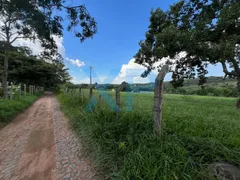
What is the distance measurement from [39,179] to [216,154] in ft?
8.46

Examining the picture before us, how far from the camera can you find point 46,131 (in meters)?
4.45

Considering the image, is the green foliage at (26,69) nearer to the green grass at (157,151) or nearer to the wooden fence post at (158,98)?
the green grass at (157,151)

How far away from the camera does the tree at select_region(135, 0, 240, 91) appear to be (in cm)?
571

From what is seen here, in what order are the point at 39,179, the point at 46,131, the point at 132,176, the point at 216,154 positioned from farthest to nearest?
the point at 46,131 → the point at 39,179 → the point at 216,154 → the point at 132,176

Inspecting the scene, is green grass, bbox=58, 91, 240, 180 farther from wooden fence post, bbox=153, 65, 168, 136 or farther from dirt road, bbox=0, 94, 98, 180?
dirt road, bbox=0, 94, 98, 180

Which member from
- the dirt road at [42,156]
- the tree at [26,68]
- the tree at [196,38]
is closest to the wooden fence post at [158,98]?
the dirt road at [42,156]

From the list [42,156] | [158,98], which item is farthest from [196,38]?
[42,156]

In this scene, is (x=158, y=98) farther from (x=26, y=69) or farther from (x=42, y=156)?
(x=26, y=69)

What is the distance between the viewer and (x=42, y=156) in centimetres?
281

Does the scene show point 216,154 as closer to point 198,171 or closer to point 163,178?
point 198,171

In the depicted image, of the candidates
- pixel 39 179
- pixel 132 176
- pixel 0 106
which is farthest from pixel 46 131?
pixel 132 176

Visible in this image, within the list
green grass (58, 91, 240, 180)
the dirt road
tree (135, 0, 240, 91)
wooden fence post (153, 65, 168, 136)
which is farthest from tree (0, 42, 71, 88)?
wooden fence post (153, 65, 168, 136)

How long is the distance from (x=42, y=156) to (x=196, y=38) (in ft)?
22.1

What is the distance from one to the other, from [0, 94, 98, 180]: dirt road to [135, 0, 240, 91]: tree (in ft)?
18.5
